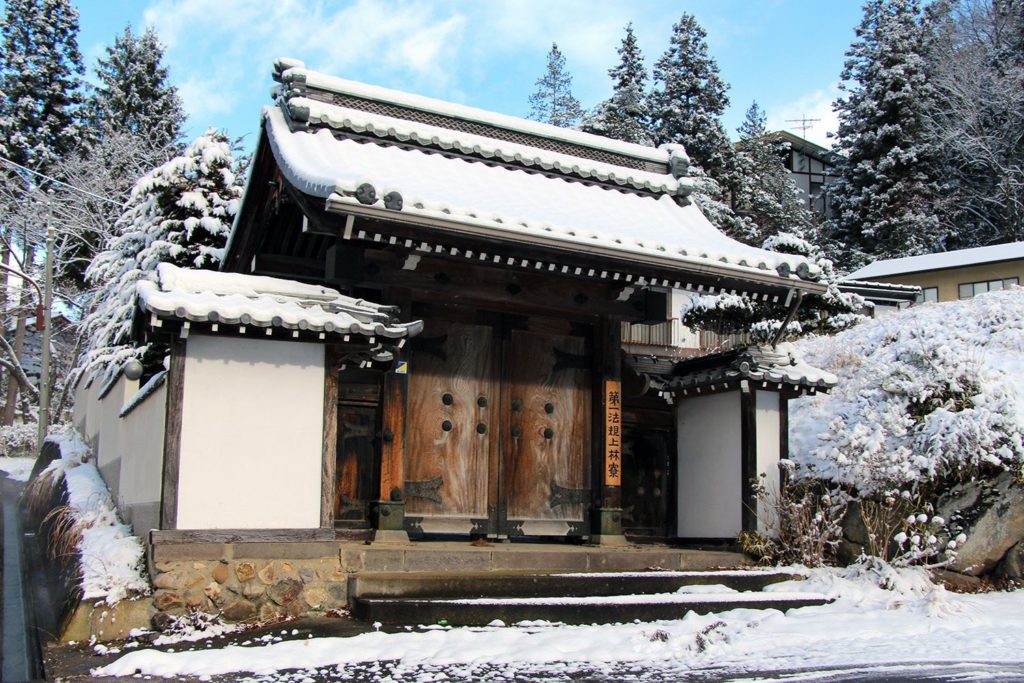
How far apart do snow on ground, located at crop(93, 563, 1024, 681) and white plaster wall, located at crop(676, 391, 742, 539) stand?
2.64 m

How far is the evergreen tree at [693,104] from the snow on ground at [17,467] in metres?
26.8

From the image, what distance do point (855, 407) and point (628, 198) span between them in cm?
414

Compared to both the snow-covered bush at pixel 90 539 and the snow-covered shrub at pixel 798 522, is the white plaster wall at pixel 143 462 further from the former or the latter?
the snow-covered shrub at pixel 798 522

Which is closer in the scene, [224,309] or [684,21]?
[224,309]

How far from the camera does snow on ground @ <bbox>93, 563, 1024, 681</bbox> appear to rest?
6359 mm

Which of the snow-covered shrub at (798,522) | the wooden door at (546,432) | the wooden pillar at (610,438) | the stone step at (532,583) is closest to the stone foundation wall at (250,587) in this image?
the stone step at (532,583)

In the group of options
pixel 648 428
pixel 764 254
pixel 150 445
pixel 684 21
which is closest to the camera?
pixel 150 445

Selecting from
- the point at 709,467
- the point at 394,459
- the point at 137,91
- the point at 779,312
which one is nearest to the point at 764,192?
the point at 779,312

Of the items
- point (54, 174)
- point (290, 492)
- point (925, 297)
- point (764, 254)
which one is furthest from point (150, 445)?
point (925, 297)

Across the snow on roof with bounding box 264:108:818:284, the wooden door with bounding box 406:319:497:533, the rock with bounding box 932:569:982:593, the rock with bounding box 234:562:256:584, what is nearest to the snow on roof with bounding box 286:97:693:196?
the snow on roof with bounding box 264:108:818:284

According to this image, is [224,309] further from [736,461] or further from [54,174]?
[54,174]

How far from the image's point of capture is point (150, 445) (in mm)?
9008

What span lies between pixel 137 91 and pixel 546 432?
1159 inches

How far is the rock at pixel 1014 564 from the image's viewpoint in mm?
10055
